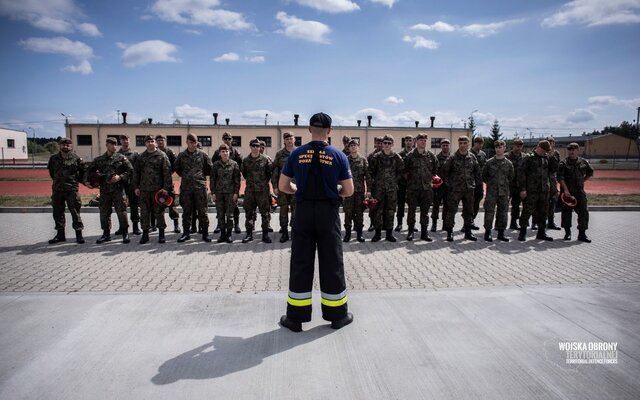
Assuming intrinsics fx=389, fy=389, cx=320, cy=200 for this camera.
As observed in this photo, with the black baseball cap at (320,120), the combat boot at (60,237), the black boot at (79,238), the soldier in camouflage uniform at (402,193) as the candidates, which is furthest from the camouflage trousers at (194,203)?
the black baseball cap at (320,120)

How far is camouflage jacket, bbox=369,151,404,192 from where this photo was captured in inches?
317

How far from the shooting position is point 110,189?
305 inches

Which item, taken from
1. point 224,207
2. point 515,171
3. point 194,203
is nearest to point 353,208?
point 224,207

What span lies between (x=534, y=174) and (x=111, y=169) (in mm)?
8692

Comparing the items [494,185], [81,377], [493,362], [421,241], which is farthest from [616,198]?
[81,377]

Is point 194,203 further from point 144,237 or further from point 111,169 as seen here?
point 111,169

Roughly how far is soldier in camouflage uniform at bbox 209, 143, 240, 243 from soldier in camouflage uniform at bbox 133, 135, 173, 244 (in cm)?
92

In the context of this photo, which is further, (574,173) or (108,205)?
(574,173)

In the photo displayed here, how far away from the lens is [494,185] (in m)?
8.02

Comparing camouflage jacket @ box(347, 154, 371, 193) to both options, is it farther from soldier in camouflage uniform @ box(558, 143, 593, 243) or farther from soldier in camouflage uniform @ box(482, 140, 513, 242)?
soldier in camouflage uniform @ box(558, 143, 593, 243)

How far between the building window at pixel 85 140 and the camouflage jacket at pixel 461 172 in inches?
1670

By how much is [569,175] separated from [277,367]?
8029 millimetres

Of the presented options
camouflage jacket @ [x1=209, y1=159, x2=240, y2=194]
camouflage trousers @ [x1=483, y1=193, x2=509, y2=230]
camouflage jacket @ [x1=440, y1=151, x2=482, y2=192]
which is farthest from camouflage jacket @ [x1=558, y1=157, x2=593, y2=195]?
camouflage jacket @ [x1=209, y1=159, x2=240, y2=194]

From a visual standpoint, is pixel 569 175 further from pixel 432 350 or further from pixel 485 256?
pixel 432 350
